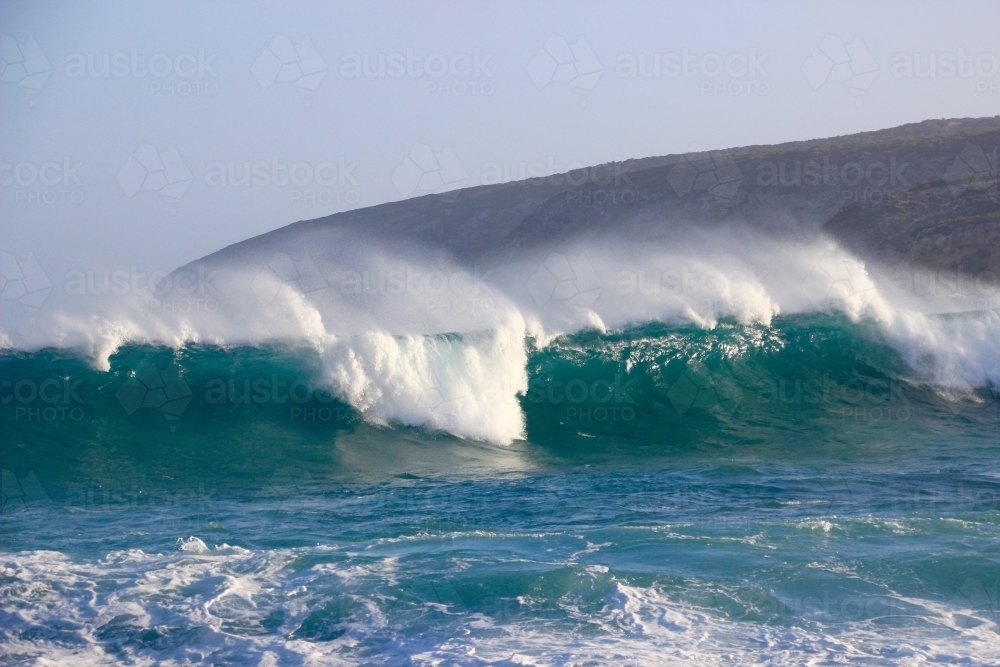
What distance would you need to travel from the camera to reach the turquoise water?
5695 millimetres

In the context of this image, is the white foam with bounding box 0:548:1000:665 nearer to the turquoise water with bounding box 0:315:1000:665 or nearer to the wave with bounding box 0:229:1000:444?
the turquoise water with bounding box 0:315:1000:665

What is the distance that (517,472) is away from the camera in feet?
32.9

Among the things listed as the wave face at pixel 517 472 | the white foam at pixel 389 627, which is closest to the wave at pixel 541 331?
the wave face at pixel 517 472

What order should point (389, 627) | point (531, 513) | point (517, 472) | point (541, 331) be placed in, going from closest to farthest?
point (389, 627)
point (531, 513)
point (517, 472)
point (541, 331)

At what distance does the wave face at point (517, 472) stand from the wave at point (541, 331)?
53mm

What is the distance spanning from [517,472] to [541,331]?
4420 millimetres

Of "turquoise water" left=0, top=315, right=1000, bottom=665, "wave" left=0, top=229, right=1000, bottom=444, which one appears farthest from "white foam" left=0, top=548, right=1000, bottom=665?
"wave" left=0, top=229, right=1000, bottom=444

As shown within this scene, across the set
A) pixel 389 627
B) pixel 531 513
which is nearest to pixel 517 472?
pixel 531 513

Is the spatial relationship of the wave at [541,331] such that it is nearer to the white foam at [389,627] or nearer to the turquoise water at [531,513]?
the turquoise water at [531,513]

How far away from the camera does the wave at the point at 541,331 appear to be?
12.3 meters

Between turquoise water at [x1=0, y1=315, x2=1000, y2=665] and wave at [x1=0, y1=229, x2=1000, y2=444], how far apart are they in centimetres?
12

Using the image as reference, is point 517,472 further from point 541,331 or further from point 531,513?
point 541,331

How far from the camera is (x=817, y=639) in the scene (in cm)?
554

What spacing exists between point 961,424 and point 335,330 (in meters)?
8.41
